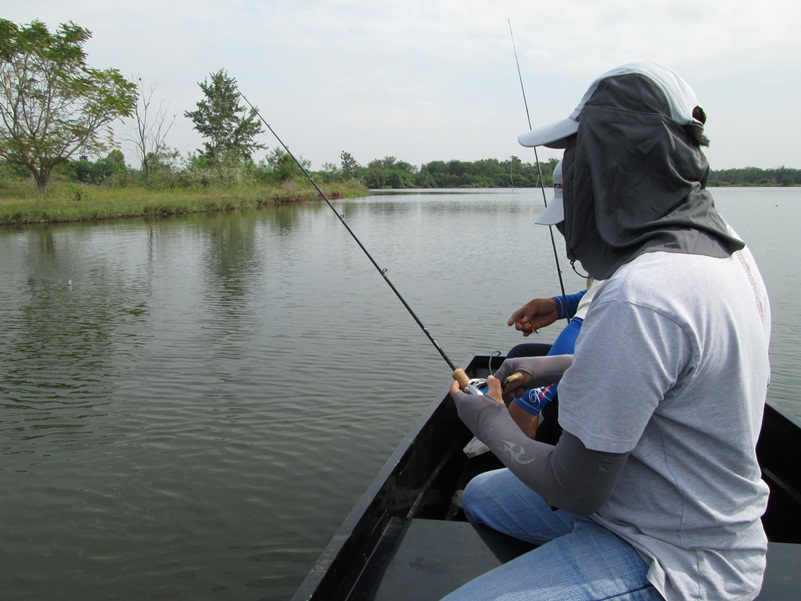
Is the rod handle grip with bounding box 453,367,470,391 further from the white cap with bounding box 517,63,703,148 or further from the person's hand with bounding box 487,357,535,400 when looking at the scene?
the white cap with bounding box 517,63,703,148

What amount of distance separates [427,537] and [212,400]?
4005 millimetres

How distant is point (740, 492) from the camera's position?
53.2 inches

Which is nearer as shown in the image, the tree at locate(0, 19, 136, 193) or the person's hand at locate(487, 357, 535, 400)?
the person's hand at locate(487, 357, 535, 400)

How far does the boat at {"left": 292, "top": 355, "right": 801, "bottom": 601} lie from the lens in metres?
2.00

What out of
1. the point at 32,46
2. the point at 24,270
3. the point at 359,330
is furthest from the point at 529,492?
the point at 32,46

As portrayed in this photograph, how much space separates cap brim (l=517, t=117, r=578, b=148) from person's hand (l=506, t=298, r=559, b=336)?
6.57 feet

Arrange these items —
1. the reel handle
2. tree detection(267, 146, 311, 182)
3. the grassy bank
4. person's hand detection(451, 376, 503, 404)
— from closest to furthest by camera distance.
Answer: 1. person's hand detection(451, 376, 503, 404)
2. the reel handle
3. the grassy bank
4. tree detection(267, 146, 311, 182)

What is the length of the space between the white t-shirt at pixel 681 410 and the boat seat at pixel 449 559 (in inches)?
27.1

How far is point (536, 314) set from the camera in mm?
3715

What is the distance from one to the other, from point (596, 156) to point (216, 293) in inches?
403

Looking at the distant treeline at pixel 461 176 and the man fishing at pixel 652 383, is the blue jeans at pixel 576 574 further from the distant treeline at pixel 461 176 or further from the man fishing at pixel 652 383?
the distant treeline at pixel 461 176

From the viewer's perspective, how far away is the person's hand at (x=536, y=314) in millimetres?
3666

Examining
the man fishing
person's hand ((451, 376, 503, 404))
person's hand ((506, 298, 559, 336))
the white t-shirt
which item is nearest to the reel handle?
person's hand ((451, 376, 503, 404))

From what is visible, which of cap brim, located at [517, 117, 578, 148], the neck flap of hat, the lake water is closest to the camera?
the neck flap of hat
